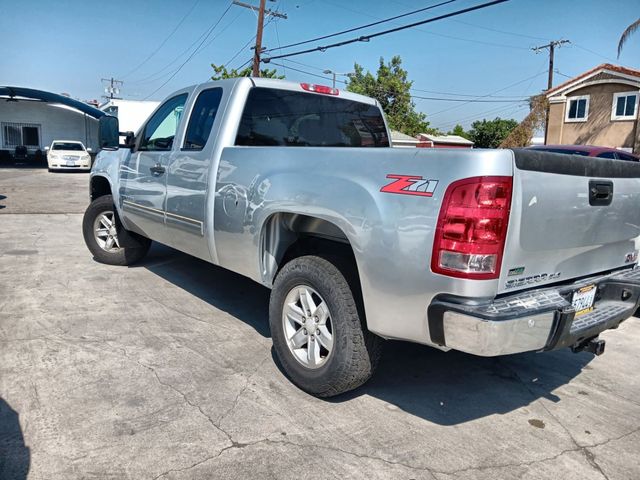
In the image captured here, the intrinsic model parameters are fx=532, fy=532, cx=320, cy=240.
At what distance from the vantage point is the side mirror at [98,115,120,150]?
228 inches

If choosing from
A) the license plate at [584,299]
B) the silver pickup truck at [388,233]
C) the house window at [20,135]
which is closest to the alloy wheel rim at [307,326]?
the silver pickup truck at [388,233]

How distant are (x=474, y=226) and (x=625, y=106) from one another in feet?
88.5

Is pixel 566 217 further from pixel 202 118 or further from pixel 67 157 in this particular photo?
pixel 67 157

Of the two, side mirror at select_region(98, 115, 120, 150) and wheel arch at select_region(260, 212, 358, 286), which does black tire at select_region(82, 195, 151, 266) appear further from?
wheel arch at select_region(260, 212, 358, 286)

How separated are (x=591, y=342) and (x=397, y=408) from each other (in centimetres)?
123

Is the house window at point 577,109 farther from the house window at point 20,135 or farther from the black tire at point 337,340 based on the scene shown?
the house window at point 20,135

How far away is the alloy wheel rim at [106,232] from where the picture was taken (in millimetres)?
6680

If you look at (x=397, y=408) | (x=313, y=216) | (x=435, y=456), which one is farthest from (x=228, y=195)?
(x=435, y=456)

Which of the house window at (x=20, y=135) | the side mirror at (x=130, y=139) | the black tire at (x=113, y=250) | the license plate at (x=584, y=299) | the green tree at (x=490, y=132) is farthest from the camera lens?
the green tree at (x=490, y=132)

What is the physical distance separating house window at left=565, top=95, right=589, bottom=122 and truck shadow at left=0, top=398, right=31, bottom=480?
95.4 feet

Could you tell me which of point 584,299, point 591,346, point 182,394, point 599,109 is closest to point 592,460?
point 591,346

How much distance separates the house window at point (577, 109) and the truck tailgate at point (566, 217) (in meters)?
26.7

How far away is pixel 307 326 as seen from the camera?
338 centimetres

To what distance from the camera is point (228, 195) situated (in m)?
4.01
